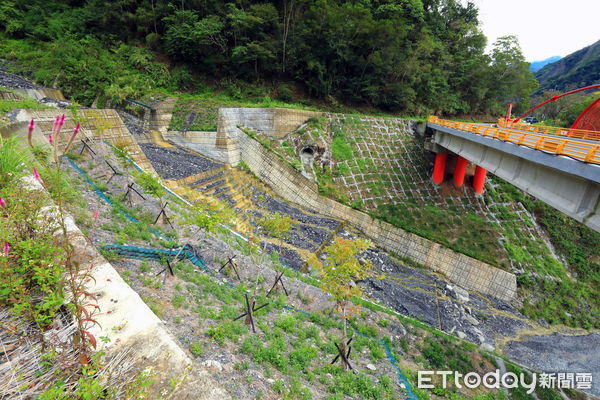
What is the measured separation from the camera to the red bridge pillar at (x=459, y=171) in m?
17.4

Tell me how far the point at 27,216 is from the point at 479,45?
39495 millimetres

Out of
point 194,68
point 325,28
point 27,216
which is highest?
point 325,28

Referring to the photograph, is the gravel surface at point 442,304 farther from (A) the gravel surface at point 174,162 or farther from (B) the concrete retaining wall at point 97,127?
(B) the concrete retaining wall at point 97,127

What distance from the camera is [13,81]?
55.0 feet

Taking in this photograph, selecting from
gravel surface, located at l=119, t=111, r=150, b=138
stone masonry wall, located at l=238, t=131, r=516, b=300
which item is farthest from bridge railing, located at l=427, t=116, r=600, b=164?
gravel surface, located at l=119, t=111, r=150, b=138

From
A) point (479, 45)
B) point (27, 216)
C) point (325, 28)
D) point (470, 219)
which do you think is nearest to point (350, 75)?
point (325, 28)

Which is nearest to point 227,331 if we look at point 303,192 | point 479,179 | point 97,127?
point 303,192

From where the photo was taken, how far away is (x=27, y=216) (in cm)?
362

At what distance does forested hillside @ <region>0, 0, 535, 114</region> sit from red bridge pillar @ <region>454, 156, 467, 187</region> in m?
9.03

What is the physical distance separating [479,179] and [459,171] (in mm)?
1379

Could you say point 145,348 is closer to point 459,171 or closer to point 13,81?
point 459,171

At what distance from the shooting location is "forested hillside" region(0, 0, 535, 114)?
19.1 metres

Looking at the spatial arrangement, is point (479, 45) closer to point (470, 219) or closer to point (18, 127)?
point (470, 219)

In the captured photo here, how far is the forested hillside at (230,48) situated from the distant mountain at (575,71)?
285 ft
